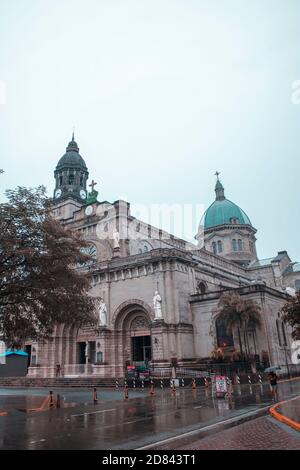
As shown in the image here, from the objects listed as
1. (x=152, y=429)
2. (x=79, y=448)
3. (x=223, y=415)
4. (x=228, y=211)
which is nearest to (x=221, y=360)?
(x=223, y=415)

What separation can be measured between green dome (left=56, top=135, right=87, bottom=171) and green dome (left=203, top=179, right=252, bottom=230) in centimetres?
2777

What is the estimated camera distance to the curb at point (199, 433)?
970 centimetres

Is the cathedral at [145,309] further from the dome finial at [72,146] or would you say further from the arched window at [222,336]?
the dome finial at [72,146]

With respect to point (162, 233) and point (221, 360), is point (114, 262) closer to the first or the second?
point (162, 233)

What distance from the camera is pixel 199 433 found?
11.3 metres

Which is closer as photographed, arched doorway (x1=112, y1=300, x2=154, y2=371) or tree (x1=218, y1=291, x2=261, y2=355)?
tree (x1=218, y1=291, x2=261, y2=355)

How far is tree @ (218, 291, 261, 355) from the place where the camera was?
3609 cm

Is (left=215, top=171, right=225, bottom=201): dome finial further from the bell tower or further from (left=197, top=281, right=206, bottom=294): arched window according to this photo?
(left=197, top=281, right=206, bottom=294): arched window

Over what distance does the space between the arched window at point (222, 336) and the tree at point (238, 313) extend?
6.27 ft

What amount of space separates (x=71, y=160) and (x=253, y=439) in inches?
2204

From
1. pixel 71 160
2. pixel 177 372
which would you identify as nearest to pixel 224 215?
pixel 71 160

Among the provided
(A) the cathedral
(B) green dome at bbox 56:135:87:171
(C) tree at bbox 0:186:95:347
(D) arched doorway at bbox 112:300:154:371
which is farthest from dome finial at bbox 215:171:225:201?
(C) tree at bbox 0:186:95:347
